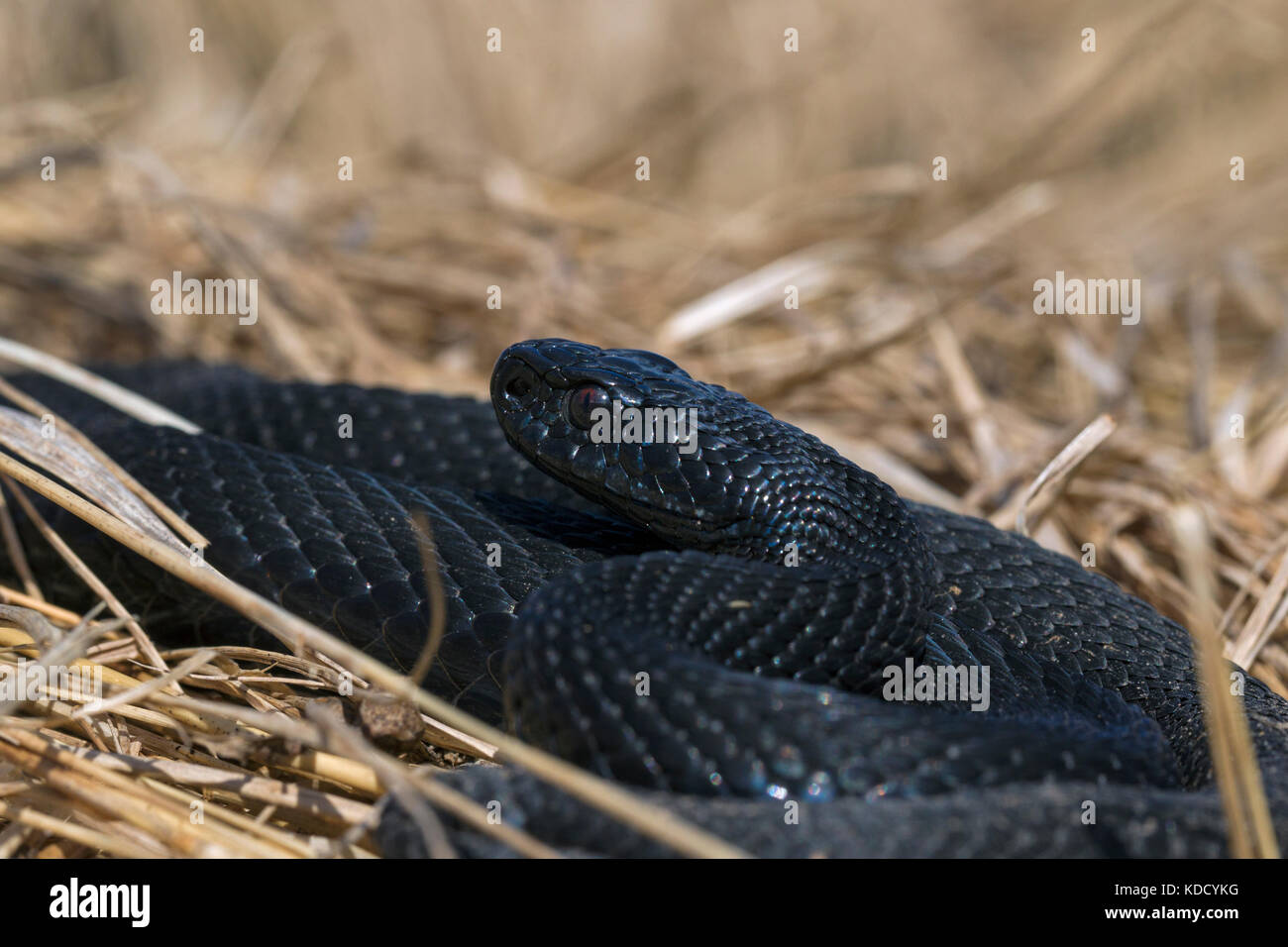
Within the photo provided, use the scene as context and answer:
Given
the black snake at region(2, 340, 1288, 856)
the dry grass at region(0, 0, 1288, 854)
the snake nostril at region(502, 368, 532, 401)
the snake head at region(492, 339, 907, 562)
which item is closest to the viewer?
the black snake at region(2, 340, 1288, 856)

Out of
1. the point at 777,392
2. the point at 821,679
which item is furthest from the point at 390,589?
the point at 777,392

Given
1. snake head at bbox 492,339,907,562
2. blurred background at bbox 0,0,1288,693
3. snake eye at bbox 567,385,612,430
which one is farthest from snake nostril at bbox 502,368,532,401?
blurred background at bbox 0,0,1288,693

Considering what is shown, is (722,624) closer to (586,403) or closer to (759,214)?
(586,403)

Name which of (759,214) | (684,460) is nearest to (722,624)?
(684,460)

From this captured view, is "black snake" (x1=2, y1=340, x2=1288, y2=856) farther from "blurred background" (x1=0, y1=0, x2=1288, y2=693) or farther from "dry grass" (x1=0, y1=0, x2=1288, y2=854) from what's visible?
"blurred background" (x1=0, y1=0, x2=1288, y2=693)

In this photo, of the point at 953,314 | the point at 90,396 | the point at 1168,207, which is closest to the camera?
the point at 90,396

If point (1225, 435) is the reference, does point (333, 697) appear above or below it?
below

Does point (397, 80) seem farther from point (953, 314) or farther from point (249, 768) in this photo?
point (249, 768)

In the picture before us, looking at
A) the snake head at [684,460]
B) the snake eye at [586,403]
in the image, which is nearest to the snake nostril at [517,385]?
the snake head at [684,460]
